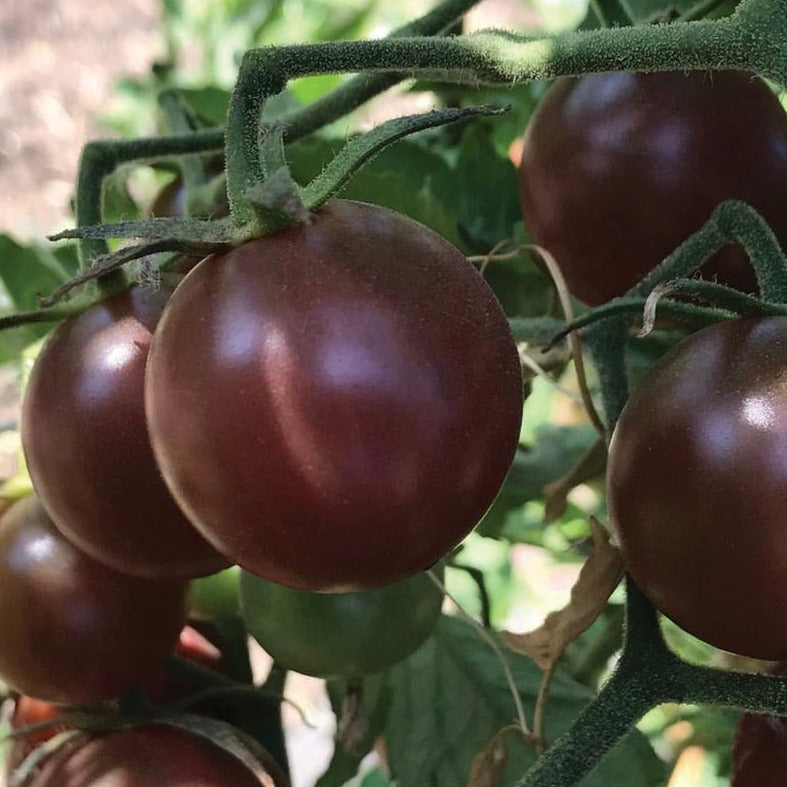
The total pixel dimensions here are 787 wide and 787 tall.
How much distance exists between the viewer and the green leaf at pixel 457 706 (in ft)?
1.89

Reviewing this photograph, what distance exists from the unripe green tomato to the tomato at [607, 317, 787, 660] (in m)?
0.28

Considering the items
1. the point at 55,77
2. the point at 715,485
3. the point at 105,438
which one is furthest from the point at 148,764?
the point at 55,77

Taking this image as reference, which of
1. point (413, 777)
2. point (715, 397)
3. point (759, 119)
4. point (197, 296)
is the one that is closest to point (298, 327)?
point (197, 296)

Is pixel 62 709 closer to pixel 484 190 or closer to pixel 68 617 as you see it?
pixel 68 617

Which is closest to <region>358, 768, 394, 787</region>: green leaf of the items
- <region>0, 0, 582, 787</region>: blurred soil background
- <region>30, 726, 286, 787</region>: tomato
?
<region>30, 726, 286, 787</region>: tomato

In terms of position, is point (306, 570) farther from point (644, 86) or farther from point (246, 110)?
point (644, 86)

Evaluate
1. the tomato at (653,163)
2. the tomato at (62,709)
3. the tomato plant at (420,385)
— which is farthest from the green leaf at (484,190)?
the tomato at (62,709)

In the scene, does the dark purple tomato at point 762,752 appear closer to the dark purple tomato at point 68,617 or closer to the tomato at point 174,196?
the dark purple tomato at point 68,617

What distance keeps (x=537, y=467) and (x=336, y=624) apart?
230 millimetres

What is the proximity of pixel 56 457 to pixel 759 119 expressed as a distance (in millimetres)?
307

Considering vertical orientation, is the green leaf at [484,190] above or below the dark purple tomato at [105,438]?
below

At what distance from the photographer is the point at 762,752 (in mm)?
444

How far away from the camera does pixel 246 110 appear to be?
0.33 metres

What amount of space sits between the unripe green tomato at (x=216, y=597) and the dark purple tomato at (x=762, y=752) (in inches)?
10.7
